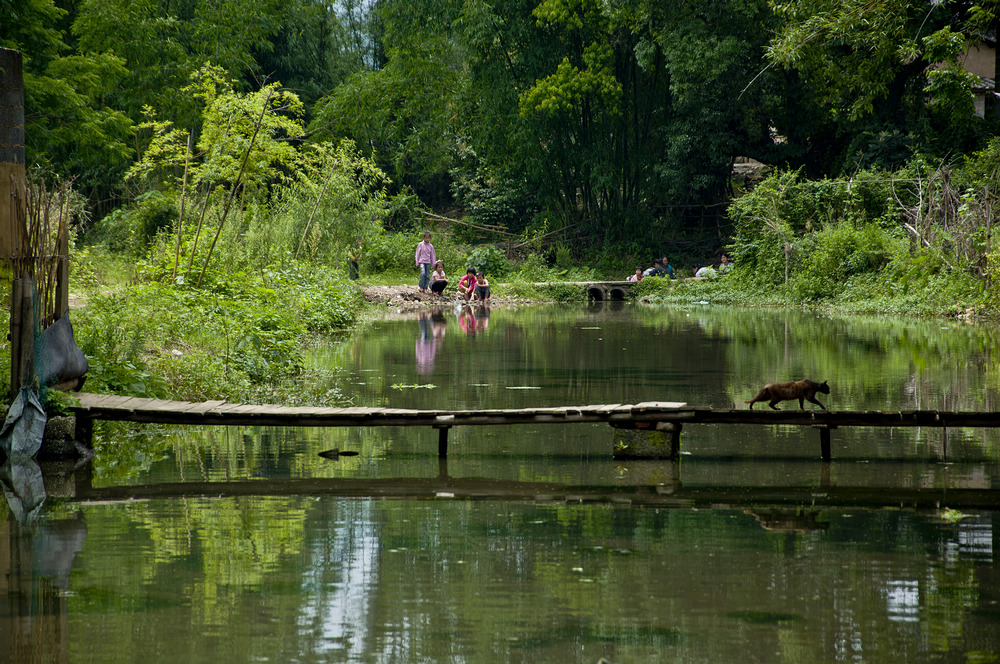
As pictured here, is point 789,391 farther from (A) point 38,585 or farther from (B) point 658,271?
(B) point 658,271

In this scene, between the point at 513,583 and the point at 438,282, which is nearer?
the point at 513,583

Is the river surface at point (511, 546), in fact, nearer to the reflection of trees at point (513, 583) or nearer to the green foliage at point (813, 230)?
the reflection of trees at point (513, 583)

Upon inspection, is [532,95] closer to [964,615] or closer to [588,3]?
[588,3]

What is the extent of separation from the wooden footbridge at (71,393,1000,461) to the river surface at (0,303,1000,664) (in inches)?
12.5

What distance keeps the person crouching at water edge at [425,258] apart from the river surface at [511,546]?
797 inches

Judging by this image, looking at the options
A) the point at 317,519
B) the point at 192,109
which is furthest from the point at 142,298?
the point at 192,109

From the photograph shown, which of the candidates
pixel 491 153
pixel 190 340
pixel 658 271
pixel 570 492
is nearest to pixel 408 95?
pixel 491 153

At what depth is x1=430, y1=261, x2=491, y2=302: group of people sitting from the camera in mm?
31766

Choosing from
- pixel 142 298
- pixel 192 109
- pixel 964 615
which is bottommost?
pixel 964 615

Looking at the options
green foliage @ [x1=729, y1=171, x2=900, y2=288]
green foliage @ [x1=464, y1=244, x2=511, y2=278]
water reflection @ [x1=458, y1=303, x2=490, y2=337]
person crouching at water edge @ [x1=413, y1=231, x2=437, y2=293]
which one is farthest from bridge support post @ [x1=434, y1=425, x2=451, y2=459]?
green foliage @ [x1=464, y1=244, x2=511, y2=278]

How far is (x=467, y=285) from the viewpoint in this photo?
109ft

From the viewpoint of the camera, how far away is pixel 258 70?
142ft

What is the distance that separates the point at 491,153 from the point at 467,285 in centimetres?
1138

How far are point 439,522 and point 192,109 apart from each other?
34544mm
